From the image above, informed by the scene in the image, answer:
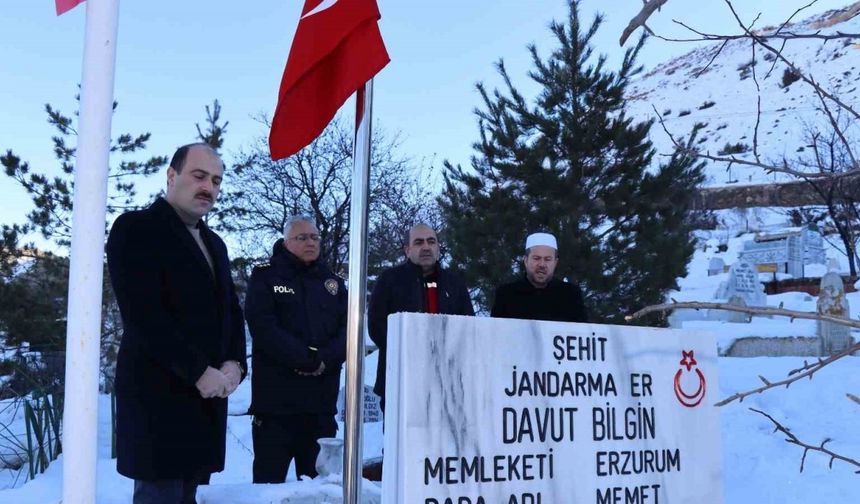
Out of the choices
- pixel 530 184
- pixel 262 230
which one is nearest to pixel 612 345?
pixel 530 184

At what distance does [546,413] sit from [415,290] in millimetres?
2417

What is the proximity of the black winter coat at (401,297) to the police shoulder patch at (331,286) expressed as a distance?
31 cm

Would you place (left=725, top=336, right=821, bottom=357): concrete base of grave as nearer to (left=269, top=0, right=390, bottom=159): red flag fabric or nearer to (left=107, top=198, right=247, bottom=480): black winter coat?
(left=107, top=198, right=247, bottom=480): black winter coat

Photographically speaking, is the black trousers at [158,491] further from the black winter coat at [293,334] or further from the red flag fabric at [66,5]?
the red flag fabric at [66,5]

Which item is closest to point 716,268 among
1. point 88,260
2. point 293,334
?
point 293,334

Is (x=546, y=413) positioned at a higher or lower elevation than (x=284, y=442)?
higher

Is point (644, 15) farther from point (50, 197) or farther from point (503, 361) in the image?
point (50, 197)

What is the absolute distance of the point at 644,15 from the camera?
1.20m

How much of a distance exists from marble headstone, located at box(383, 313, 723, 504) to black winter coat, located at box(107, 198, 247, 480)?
938 mm

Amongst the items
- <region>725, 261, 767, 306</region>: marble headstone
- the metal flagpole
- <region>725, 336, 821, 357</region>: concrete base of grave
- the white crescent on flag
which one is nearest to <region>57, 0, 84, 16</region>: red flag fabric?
the white crescent on flag

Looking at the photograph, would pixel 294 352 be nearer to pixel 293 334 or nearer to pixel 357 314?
pixel 293 334

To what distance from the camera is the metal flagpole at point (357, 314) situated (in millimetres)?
2186

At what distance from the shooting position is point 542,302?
4.38 meters

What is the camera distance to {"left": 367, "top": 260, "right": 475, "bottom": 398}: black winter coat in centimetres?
447
